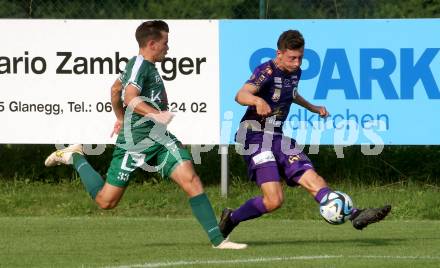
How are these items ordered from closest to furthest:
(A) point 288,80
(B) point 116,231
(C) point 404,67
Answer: (A) point 288,80
(B) point 116,231
(C) point 404,67

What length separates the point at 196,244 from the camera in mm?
10898

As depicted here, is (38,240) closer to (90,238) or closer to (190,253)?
(90,238)

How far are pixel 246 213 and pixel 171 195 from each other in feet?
14.6

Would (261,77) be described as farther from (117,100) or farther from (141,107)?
(117,100)

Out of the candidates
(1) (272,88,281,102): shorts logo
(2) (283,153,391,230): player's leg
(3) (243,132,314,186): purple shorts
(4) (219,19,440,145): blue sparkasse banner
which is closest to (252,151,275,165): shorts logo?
(3) (243,132,314,186): purple shorts

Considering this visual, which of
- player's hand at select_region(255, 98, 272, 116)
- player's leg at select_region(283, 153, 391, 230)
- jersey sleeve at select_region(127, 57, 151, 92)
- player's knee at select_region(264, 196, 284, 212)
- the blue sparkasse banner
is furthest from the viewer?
the blue sparkasse banner

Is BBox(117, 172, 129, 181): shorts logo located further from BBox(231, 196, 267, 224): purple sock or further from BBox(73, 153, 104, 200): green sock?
BBox(231, 196, 267, 224): purple sock

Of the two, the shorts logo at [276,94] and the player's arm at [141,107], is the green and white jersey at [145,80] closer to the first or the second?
the player's arm at [141,107]

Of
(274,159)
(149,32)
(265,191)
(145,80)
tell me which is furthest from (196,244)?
(149,32)

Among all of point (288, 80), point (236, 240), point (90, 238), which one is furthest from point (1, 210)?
point (288, 80)

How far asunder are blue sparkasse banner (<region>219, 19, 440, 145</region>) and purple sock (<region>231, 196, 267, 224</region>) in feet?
13.4

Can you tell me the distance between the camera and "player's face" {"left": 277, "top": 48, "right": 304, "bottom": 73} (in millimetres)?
10555

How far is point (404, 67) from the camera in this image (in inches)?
581

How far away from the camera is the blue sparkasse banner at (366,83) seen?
14758 mm
